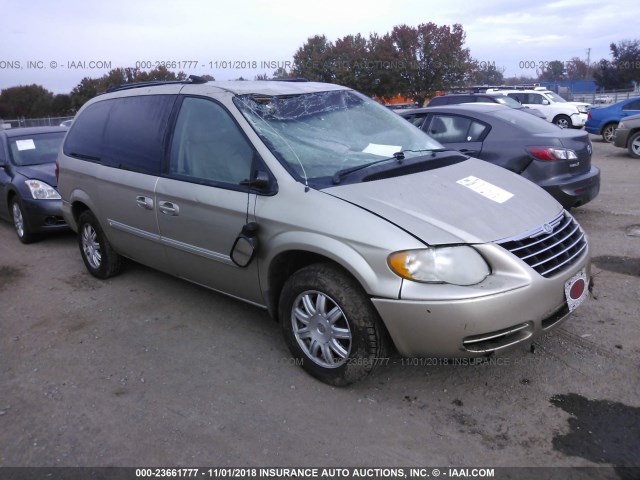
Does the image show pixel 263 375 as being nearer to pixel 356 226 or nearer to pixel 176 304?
pixel 356 226

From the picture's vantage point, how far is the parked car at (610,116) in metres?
15.8

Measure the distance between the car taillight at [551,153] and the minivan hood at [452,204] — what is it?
2.66 meters

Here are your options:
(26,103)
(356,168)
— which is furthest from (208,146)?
(26,103)

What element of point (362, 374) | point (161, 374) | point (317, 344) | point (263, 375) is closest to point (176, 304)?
point (161, 374)

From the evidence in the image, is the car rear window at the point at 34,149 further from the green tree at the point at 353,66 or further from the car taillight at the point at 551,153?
the green tree at the point at 353,66

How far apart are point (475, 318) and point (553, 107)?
65.6 ft

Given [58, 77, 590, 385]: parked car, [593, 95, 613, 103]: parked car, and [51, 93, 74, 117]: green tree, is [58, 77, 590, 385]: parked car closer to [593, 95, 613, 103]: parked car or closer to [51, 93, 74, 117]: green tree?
[593, 95, 613, 103]: parked car

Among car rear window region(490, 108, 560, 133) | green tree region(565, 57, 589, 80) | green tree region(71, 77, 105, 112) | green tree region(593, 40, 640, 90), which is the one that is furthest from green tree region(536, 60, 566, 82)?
car rear window region(490, 108, 560, 133)

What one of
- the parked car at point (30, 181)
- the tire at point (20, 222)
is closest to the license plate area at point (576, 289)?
the parked car at point (30, 181)

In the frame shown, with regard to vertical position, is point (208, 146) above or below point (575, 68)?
below

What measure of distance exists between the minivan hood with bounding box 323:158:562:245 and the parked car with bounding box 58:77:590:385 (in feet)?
0.04

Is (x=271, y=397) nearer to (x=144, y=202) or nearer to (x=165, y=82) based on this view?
(x=144, y=202)

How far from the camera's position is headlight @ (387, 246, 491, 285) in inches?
111

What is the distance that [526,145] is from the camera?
245 inches
